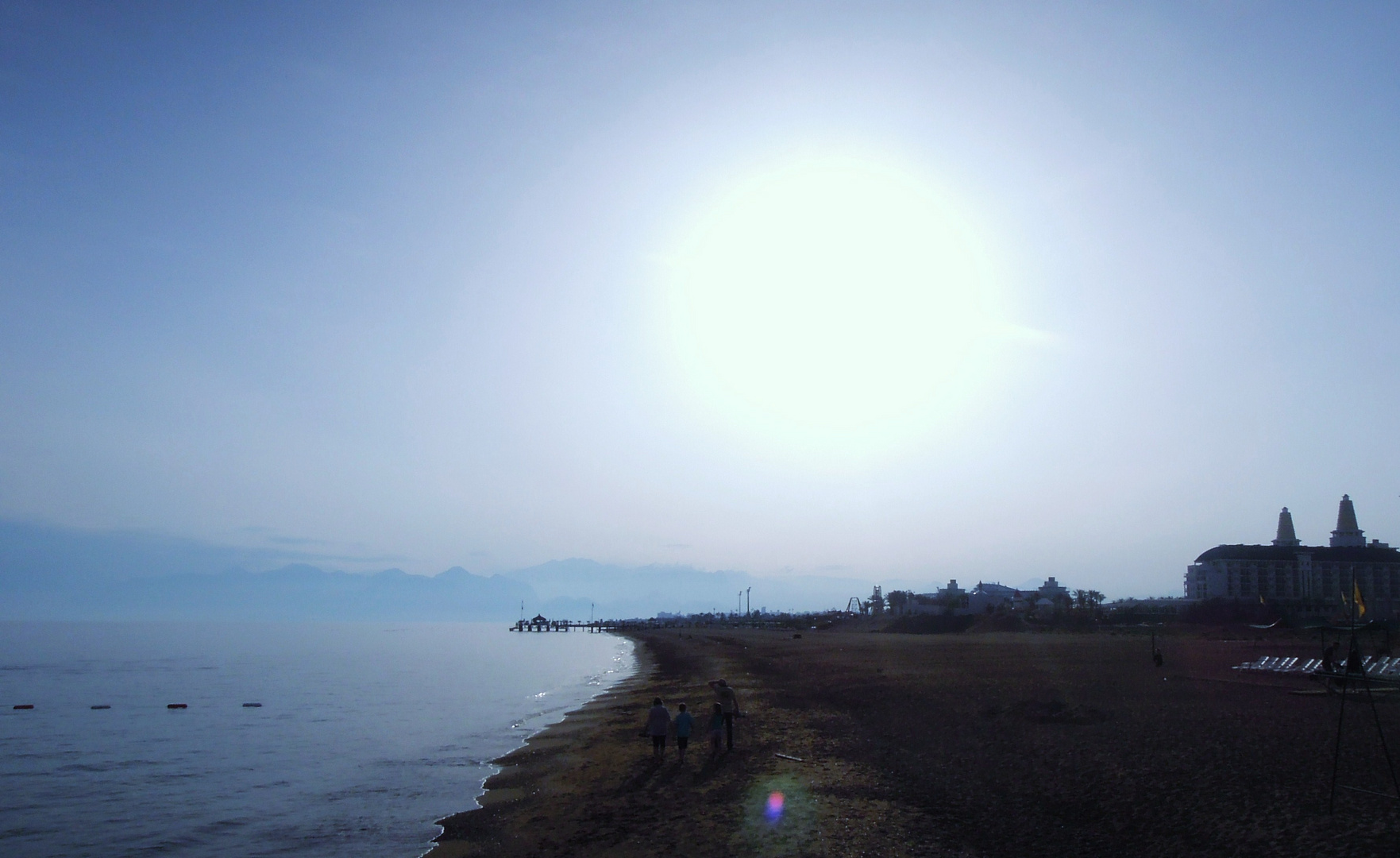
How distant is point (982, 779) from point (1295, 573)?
434ft

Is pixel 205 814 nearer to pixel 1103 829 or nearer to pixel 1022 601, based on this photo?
pixel 1103 829

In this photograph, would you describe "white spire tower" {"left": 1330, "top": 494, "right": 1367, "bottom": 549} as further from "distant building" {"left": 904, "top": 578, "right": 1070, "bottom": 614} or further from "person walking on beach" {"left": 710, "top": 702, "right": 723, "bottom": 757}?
"person walking on beach" {"left": 710, "top": 702, "right": 723, "bottom": 757}

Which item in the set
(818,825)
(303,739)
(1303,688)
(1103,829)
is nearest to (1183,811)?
(1103,829)

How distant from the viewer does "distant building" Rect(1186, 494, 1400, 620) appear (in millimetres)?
113750

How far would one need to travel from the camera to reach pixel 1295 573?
120 meters

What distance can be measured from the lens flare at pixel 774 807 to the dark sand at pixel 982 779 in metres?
0.20

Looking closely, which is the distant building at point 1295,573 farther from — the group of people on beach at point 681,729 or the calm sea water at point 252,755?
the group of people on beach at point 681,729

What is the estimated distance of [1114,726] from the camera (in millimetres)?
18562

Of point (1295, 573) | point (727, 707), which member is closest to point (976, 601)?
point (1295, 573)

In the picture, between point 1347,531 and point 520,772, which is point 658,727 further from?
point 1347,531

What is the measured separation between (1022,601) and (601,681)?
306ft

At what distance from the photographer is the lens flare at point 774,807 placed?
13.7m

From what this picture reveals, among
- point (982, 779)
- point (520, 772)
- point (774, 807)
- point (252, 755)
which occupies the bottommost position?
point (252, 755)

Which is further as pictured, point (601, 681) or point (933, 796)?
point (601, 681)
